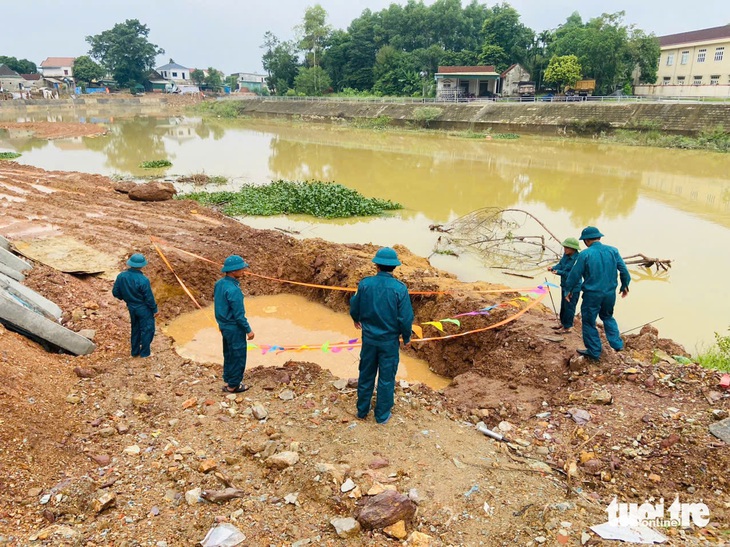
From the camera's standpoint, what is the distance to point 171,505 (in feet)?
11.5

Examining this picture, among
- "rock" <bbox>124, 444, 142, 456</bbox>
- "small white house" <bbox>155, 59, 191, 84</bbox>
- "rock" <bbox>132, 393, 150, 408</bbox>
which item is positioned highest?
"small white house" <bbox>155, 59, 191, 84</bbox>

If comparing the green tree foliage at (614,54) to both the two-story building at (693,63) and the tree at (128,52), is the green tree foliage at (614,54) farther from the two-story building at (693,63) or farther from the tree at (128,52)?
the tree at (128,52)

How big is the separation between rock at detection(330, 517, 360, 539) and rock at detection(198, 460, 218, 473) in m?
1.12

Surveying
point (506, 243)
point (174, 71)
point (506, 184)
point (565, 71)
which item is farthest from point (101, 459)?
point (174, 71)

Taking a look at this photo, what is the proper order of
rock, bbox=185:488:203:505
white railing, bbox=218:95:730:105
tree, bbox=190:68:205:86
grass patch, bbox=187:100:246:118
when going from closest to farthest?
1. rock, bbox=185:488:203:505
2. white railing, bbox=218:95:730:105
3. grass patch, bbox=187:100:246:118
4. tree, bbox=190:68:205:86

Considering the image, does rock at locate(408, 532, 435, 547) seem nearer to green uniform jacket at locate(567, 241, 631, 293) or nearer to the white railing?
green uniform jacket at locate(567, 241, 631, 293)

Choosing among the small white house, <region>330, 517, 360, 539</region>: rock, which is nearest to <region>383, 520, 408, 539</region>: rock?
<region>330, 517, 360, 539</region>: rock

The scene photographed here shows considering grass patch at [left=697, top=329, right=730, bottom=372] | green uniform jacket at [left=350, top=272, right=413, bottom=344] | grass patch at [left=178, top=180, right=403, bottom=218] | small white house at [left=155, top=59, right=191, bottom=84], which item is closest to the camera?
green uniform jacket at [left=350, top=272, right=413, bottom=344]

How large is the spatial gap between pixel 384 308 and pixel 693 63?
50.9 metres

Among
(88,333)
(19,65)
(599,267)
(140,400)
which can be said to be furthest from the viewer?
(19,65)

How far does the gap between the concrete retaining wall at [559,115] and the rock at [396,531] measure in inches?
1248

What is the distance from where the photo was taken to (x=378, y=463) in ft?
13.0

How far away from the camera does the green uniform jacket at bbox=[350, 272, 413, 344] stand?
4.39 meters

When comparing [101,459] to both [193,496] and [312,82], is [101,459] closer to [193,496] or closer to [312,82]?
[193,496]
